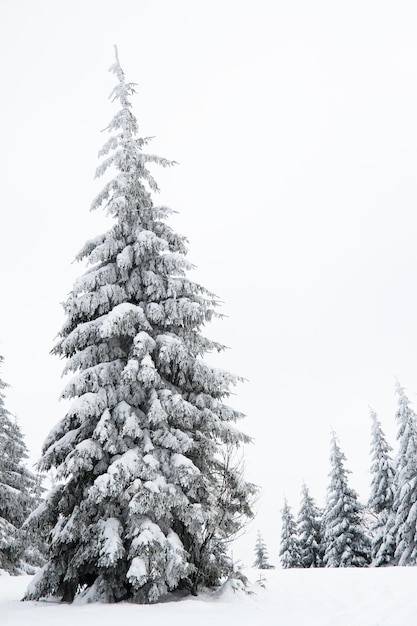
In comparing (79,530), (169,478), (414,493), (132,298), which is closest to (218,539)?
(169,478)

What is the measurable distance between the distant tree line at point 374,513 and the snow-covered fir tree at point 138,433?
21.4 meters

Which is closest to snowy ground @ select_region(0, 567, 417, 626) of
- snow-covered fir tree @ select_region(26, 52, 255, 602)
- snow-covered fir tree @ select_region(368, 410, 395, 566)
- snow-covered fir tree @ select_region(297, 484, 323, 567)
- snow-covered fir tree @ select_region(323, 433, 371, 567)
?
snow-covered fir tree @ select_region(26, 52, 255, 602)

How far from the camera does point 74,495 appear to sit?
11.3m

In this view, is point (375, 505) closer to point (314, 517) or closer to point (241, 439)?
point (314, 517)

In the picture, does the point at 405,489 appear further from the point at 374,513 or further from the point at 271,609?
the point at 271,609

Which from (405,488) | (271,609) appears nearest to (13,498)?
(271,609)

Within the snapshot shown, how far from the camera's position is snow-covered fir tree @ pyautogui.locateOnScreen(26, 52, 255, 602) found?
1031 centimetres

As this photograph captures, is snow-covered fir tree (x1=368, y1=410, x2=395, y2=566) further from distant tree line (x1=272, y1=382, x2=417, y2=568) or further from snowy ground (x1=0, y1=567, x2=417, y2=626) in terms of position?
snowy ground (x1=0, y1=567, x2=417, y2=626)

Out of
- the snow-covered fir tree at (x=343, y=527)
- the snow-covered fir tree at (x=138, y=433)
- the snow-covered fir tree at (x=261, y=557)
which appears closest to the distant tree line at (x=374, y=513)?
the snow-covered fir tree at (x=343, y=527)

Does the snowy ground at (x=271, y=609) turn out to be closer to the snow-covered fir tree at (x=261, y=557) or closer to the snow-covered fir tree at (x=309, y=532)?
the snow-covered fir tree at (x=309, y=532)

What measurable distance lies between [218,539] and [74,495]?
393 cm

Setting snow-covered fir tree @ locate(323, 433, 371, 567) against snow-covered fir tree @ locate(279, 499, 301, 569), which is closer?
snow-covered fir tree @ locate(323, 433, 371, 567)

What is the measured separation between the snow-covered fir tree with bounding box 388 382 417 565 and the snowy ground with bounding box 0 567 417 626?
53.9ft

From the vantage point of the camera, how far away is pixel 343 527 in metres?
35.1
